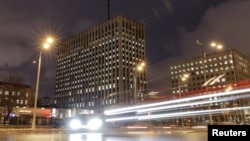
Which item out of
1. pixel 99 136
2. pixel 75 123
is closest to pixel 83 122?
pixel 75 123

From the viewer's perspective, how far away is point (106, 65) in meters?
152

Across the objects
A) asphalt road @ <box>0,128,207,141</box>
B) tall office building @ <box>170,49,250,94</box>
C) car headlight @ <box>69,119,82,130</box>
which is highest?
tall office building @ <box>170,49,250,94</box>

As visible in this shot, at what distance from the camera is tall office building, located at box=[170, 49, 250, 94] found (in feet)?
442

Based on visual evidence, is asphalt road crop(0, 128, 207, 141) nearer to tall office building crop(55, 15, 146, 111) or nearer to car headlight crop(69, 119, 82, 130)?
car headlight crop(69, 119, 82, 130)

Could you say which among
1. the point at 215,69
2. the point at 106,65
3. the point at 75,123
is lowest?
the point at 75,123

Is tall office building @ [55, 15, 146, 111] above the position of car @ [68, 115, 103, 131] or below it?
above

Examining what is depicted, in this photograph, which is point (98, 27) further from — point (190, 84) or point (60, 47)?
point (190, 84)

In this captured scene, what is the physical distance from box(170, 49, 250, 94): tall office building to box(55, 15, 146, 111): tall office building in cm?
2800

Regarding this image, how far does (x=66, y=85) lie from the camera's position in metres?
180

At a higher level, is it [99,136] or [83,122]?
[83,122]

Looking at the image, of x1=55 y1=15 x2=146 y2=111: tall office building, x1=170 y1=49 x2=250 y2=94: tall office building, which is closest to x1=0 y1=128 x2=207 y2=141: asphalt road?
x1=170 y1=49 x2=250 y2=94: tall office building

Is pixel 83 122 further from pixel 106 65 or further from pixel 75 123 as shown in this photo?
pixel 106 65

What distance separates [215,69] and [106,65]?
206 feet

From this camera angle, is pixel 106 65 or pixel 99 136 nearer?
pixel 99 136
